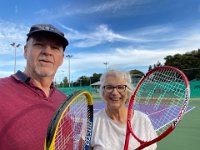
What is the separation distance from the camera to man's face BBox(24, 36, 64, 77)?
207cm

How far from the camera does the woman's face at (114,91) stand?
2.69 metres

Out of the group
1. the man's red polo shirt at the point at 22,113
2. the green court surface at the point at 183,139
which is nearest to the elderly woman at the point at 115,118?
the man's red polo shirt at the point at 22,113

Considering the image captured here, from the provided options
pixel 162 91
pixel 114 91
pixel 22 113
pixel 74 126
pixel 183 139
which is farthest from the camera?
pixel 183 139

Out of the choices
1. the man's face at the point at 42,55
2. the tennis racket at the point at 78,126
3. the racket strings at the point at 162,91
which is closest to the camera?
the tennis racket at the point at 78,126

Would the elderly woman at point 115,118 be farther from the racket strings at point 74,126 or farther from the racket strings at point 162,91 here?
the racket strings at point 74,126

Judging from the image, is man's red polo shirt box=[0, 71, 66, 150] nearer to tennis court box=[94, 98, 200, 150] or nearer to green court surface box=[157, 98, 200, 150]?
tennis court box=[94, 98, 200, 150]

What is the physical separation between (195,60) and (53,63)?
43.4m

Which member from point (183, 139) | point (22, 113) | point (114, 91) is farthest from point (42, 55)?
point (183, 139)

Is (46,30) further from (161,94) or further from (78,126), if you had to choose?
(161,94)

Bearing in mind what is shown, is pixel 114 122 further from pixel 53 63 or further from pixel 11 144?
pixel 11 144

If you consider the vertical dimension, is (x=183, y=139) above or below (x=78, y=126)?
below

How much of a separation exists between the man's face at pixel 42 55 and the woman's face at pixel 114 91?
2.26ft

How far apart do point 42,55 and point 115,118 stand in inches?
38.6

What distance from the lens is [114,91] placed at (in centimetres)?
269
